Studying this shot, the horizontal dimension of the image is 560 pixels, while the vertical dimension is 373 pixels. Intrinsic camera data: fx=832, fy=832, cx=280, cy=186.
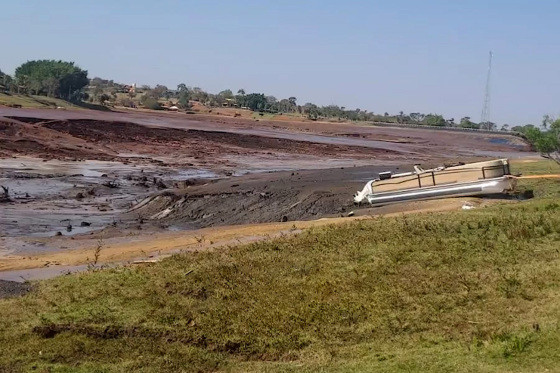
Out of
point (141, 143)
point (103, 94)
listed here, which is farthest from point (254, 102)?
point (141, 143)

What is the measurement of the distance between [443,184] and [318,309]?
12169mm

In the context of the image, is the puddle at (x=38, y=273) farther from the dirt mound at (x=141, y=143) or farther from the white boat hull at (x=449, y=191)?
the dirt mound at (x=141, y=143)

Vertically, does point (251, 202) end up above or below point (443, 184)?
below

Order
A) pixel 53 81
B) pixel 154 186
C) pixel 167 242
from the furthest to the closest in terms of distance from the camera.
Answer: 1. pixel 53 81
2. pixel 154 186
3. pixel 167 242

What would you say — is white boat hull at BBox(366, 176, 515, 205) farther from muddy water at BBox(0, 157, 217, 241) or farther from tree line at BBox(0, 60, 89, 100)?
tree line at BBox(0, 60, 89, 100)

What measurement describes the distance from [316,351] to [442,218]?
23.2 ft

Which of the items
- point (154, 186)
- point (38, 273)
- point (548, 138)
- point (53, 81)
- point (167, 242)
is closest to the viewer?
point (38, 273)

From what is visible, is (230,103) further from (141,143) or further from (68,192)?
(68,192)

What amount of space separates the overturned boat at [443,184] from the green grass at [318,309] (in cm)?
671

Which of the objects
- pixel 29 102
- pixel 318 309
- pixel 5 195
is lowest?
pixel 5 195

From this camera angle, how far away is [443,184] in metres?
22.7

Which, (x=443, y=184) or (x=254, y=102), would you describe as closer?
(x=443, y=184)

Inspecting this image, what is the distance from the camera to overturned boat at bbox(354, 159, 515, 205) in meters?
21.8

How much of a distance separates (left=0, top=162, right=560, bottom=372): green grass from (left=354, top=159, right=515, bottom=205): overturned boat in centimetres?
671
